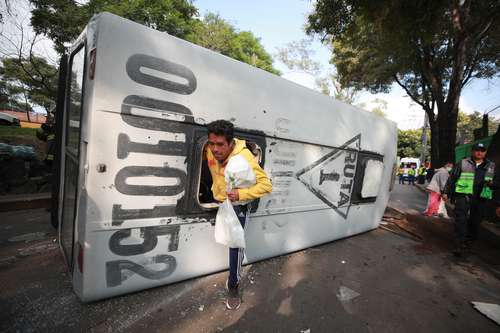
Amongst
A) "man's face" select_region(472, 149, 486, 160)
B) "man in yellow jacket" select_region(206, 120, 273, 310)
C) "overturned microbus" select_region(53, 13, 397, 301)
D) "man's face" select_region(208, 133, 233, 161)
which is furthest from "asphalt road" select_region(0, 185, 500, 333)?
"man's face" select_region(472, 149, 486, 160)

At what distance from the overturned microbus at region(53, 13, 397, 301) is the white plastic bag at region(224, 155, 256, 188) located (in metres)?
0.46

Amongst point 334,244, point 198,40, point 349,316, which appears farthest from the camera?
point 198,40

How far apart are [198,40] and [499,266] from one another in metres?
18.4

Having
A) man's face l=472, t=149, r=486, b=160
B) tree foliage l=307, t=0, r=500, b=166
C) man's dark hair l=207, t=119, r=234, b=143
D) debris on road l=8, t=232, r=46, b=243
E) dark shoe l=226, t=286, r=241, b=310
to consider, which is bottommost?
debris on road l=8, t=232, r=46, b=243

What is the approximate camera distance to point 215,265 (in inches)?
108

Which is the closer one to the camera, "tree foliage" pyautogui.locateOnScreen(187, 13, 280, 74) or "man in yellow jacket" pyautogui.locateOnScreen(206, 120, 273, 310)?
"man in yellow jacket" pyautogui.locateOnScreen(206, 120, 273, 310)

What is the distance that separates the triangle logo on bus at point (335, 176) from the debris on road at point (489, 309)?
1935 mm

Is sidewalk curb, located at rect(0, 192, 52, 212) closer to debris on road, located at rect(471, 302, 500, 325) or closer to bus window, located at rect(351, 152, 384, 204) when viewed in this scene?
bus window, located at rect(351, 152, 384, 204)

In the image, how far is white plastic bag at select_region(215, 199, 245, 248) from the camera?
7.18 ft

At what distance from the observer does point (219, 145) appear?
81.2 inches

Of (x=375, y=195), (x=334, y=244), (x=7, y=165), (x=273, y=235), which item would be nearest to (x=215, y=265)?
(x=273, y=235)

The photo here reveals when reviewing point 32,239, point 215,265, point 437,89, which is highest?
point 437,89

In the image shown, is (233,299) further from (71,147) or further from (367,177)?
(367,177)

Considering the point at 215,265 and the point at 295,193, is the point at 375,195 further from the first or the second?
the point at 215,265
